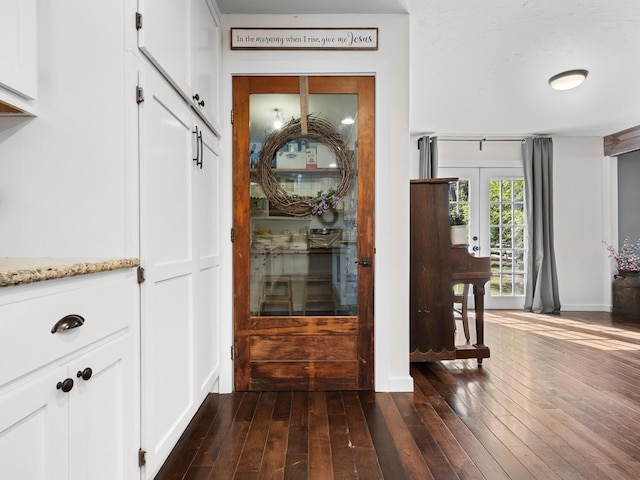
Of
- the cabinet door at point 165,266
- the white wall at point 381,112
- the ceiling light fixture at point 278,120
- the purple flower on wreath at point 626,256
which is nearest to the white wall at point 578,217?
the purple flower on wreath at point 626,256

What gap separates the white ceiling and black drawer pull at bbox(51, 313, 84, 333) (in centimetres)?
213

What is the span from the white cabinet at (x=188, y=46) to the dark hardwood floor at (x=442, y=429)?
1.62 meters

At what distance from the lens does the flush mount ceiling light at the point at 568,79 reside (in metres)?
3.40

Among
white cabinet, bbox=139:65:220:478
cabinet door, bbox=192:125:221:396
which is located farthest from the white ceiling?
white cabinet, bbox=139:65:220:478

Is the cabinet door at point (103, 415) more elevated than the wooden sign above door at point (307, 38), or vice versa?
the wooden sign above door at point (307, 38)

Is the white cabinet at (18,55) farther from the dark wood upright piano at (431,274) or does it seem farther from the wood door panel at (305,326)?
the dark wood upright piano at (431,274)

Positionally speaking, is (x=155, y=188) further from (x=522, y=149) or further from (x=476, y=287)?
(x=522, y=149)

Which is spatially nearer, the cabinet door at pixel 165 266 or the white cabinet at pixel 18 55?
the white cabinet at pixel 18 55

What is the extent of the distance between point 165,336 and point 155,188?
22.5 inches

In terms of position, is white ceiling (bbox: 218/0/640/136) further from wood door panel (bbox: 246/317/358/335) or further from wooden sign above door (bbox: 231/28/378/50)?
wood door panel (bbox: 246/317/358/335)

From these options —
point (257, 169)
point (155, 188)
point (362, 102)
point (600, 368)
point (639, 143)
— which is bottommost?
point (600, 368)

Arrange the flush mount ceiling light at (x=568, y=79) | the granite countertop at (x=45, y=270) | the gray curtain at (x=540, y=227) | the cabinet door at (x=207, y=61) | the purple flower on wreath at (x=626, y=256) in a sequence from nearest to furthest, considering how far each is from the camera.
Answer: the granite countertop at (x=45, y=270) < the cabinet door at (x=207, y=61) < the flush mount ceiling light at (x=568, y=79) < the purple flower on wreath at (x=626, y=256) < the gray curtain at (x=540, y=227)

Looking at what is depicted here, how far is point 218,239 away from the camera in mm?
2350

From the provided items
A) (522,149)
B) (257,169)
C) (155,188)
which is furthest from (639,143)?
(155,188)
